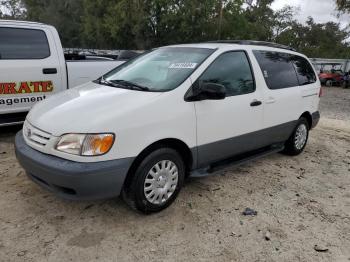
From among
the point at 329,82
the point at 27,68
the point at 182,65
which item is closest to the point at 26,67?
the point at 27,68

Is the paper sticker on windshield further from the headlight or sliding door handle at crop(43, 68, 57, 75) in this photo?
sliding door handle at crop(43, 68, 57, 75)

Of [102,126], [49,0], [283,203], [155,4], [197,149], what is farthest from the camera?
[49,0]

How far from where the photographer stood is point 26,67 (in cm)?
526

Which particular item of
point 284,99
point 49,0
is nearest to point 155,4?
point 49,0

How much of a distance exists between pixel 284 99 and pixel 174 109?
204cm

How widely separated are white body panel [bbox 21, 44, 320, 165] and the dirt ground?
27.7 inches

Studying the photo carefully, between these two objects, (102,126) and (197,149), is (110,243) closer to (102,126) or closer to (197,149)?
(102,126)

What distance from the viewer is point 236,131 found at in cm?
402

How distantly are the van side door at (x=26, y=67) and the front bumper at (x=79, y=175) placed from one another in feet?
8.14

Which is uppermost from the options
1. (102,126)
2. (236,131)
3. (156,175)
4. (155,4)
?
(155,4)

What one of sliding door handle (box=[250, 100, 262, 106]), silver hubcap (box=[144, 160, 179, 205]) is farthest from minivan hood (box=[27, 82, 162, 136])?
sliding door handle (box=[250, 100, 262, 106])

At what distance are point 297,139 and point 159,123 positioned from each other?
2.98 metres

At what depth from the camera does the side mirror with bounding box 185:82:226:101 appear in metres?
3.42

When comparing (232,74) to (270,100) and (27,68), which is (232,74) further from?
(27,68)
